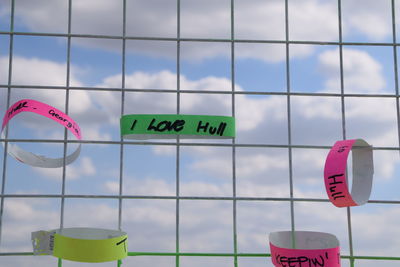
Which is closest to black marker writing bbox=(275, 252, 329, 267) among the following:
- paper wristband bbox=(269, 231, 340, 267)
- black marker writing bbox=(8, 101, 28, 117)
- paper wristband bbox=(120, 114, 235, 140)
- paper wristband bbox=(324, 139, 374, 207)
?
paper wristband bbox=(269, 231, 340, 267)

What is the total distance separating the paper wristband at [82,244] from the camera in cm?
589

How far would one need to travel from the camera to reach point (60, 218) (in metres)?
6.59

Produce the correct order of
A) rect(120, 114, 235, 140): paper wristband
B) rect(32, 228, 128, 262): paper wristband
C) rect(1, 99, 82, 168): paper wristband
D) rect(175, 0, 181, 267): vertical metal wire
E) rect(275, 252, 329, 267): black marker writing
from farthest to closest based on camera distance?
rect(175, 0, 181, 267): vertical metal wire, rect(1, 99, 82, 168): paper wristband, rect(120, 114, 235, 140): paper wristband, rect(275, 252, 329, 267): black marker writing, rect(32, 228, 128, 262): paper wristband

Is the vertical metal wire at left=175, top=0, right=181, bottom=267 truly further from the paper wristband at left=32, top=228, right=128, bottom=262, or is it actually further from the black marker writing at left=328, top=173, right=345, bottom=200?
the black marker writing at left=328, top=173, right=345, bottom=200

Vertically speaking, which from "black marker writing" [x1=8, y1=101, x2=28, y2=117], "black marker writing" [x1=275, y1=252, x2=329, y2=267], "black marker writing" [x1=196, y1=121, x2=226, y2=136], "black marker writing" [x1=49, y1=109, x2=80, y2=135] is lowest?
"black marker writing" [x1=275, y1=252, x2=329, y2=267]

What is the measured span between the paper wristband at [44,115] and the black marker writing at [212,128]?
1.50 meters

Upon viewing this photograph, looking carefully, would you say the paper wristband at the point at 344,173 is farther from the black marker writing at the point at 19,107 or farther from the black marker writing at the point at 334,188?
the black marker writing at the point at 19,107

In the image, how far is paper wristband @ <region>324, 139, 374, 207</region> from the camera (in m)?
5.97

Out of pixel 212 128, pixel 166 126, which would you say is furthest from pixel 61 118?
pixel 212 128

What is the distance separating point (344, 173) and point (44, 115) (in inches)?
137

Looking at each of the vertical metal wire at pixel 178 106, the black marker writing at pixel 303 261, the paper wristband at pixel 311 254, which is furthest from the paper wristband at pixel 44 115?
the black marker writing at pixel 303 261

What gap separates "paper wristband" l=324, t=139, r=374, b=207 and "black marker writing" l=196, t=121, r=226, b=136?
4.04ft

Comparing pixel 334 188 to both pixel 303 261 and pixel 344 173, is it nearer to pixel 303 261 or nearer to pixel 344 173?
pixel 344 173

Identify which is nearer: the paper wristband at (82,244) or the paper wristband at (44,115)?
the paper wristband at (82,244)
